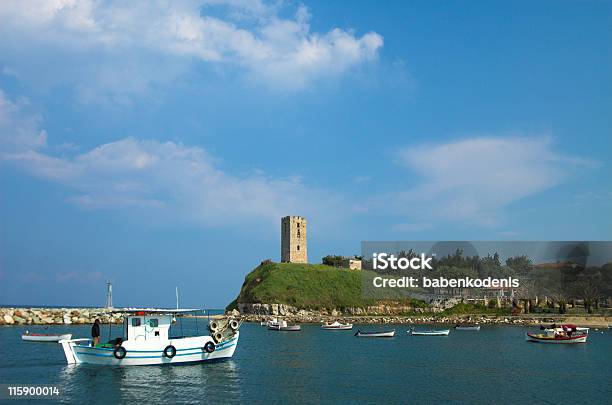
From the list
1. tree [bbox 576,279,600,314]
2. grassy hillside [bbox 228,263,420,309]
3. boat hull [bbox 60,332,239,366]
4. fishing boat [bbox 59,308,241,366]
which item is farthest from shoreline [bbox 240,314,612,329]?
fishing boat [bbox 59,308,241,366]

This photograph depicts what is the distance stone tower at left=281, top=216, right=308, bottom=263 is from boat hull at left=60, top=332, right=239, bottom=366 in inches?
3830

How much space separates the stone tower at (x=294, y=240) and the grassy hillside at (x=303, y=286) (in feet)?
15.5

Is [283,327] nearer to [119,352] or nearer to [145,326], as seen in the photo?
[145,326]

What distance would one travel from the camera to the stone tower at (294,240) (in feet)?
457

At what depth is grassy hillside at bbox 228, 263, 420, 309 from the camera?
4729 inches

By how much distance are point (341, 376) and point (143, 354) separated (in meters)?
14.0

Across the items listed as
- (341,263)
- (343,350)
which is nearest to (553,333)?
(343,350)

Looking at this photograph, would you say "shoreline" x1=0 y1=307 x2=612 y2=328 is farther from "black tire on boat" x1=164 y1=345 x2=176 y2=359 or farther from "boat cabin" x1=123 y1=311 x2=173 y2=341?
"black tire on boat" x1=164 y1=345 x2=176 y2=359

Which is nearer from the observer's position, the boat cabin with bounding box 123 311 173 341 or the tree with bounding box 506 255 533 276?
the boat cabin with bounding box 123 311 173 341

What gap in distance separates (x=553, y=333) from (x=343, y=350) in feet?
93.8

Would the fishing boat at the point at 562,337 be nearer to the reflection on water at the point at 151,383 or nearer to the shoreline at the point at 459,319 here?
the shoreline at the point at 459,319

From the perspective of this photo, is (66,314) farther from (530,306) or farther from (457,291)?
(530,306)

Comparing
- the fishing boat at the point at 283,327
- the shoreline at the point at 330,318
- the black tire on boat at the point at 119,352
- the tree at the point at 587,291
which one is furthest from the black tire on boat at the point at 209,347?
the tree at the point at 587,291

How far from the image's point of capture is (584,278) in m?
118
